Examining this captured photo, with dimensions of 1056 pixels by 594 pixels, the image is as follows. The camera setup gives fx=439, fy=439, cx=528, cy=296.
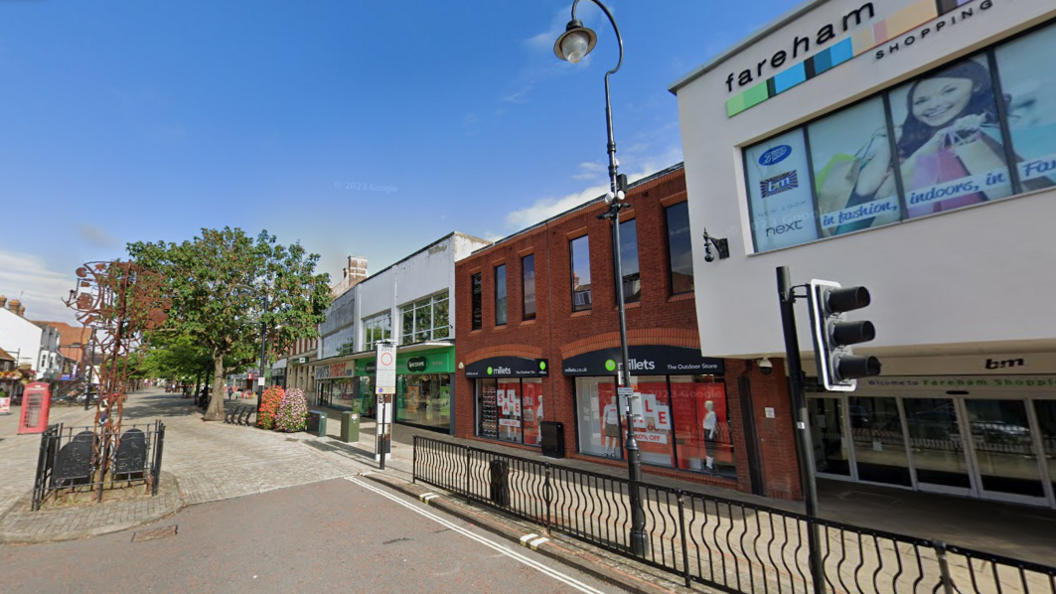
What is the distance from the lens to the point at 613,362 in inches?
480

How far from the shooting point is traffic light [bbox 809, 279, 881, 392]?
3.57m

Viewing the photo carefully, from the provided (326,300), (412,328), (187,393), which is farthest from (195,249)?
(187,393)

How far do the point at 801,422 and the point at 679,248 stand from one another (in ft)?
25.6

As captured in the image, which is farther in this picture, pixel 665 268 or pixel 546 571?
pixel 665 268

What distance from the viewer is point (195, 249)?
2311 cm

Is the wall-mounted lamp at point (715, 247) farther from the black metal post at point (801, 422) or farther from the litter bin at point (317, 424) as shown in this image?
the litter bin at point (317, 424)

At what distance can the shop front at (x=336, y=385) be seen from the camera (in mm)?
29487

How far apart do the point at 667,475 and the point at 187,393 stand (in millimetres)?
68600

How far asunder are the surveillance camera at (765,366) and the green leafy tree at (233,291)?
22.9 metres

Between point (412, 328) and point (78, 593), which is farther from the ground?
point (412, 328)

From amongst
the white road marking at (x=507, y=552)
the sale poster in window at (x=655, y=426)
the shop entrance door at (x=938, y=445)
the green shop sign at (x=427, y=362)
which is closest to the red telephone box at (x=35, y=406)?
the green shop sign at (x=427, y=362)

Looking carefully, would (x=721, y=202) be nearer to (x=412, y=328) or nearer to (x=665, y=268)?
(x=665, y=268)

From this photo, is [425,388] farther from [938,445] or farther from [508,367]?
[938,445]

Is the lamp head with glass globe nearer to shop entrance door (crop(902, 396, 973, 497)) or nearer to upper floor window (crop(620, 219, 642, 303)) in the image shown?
upper floor window (crop(620, 219, 642, 303))
